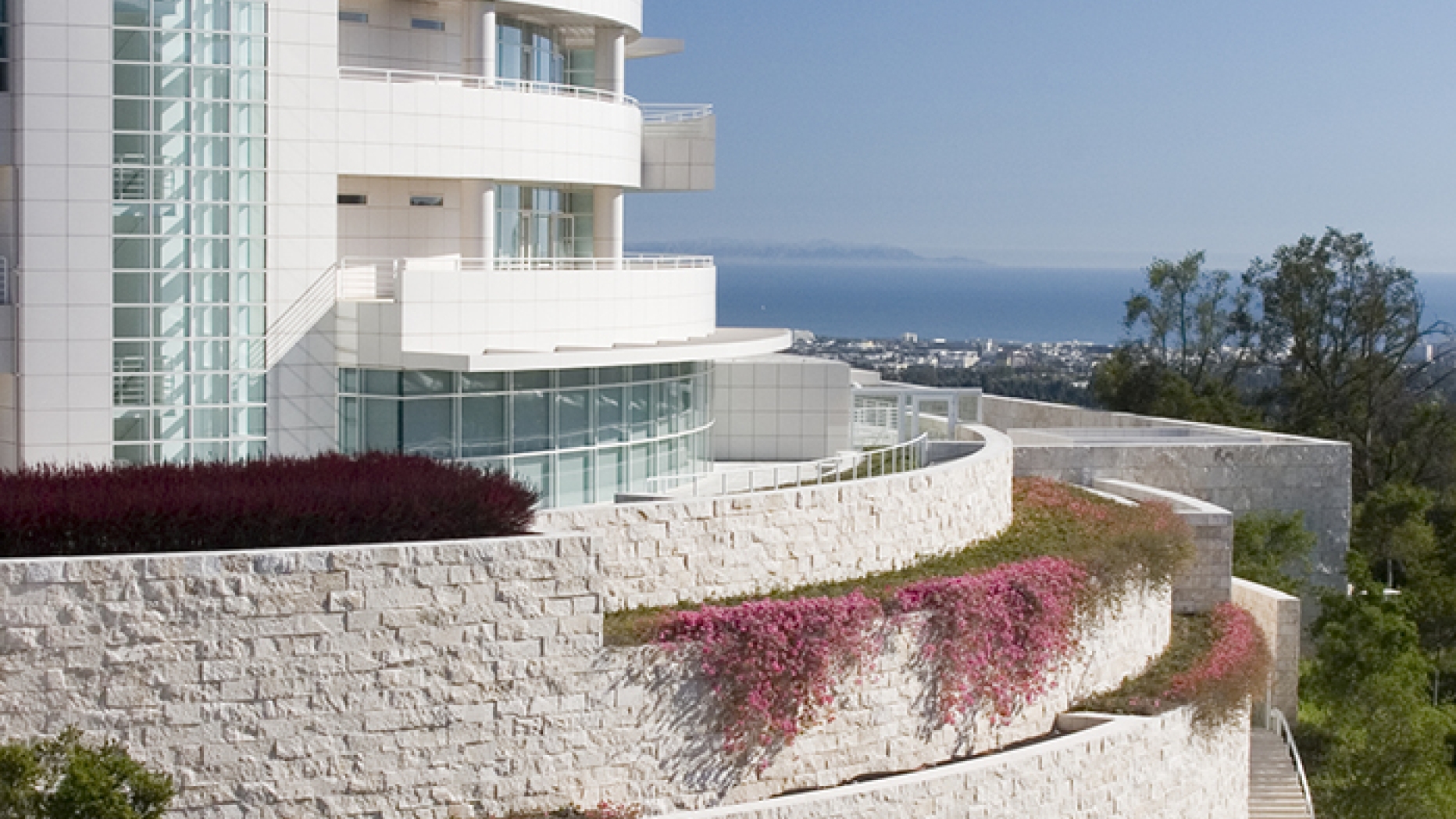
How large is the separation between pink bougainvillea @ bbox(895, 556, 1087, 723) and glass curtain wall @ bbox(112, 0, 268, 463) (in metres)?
10.2

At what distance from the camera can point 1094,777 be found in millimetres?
23766

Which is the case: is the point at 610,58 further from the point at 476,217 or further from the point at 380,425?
the point at 380,425

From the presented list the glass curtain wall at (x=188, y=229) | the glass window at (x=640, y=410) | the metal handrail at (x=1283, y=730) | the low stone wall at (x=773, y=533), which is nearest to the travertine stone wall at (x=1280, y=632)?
the metal handrail at (x=1283, y=730)

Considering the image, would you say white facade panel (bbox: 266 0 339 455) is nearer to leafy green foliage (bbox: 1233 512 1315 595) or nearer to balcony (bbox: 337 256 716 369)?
balcony (bbox: 337 256 716 369)

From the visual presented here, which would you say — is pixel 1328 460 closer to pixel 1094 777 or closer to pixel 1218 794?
pixel 1218 794

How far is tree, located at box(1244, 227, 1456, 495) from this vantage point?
198 feet

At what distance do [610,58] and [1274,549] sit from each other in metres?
16.3

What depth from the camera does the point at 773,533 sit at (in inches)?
921

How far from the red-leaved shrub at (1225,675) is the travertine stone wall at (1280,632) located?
222cm

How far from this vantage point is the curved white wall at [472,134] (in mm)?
28000

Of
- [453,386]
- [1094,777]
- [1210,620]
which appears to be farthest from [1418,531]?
[453,386]

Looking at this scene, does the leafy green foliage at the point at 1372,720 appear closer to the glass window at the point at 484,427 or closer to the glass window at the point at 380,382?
the glass window at the point at 484,427

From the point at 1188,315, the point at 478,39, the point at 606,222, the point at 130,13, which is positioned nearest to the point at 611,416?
the point at 606,222

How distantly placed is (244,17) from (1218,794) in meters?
17.8
